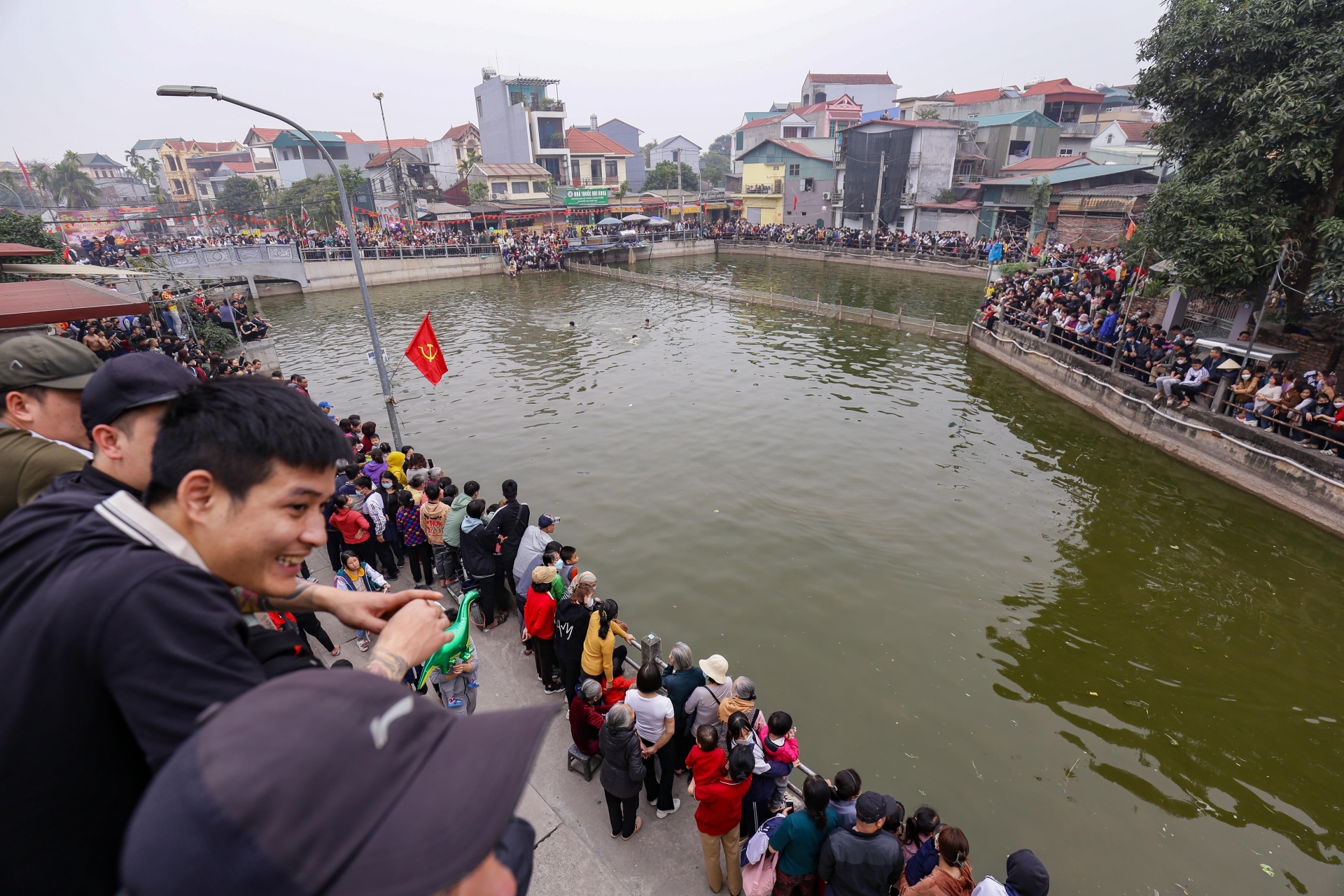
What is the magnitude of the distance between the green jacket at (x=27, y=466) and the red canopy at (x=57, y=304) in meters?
8.04

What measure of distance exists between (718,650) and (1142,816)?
4861mm

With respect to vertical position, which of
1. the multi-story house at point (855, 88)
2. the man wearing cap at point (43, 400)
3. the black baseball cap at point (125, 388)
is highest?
the multi-story house at point (855, 88)

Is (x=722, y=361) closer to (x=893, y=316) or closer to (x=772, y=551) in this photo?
(x=893, y=316)

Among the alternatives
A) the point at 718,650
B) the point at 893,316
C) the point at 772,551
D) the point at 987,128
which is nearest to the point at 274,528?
the point at 718,650

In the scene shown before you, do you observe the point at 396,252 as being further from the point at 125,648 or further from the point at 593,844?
the point at 125,648

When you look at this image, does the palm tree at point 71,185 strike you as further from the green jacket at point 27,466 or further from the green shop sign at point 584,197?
the green jacket at point 27,466

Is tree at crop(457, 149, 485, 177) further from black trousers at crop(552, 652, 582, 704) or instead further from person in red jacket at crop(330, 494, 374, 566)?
black trousers at crop(552, 652, 582, 704)

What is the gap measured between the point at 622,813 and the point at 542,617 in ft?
6.79

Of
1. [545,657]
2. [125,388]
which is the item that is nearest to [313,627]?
[545,657]

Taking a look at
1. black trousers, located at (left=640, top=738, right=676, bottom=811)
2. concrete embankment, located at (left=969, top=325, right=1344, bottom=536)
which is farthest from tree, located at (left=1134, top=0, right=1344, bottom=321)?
black trousers, located at (left=640, top=738, right=676, bottom=811)

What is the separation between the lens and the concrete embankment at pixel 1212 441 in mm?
11258

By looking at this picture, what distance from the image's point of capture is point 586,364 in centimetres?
2125

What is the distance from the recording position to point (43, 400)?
8.39ft

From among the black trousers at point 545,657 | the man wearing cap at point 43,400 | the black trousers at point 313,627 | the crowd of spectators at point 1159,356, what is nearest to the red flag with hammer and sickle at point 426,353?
the black trousers at point 313,627
